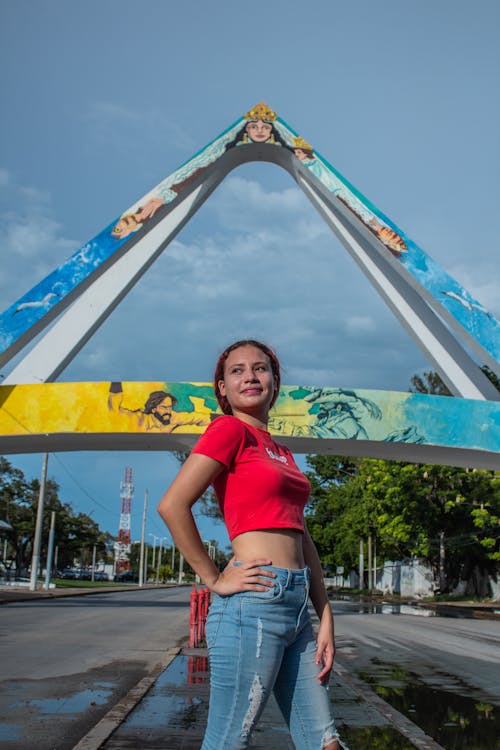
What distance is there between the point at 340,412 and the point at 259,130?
36.2 feet

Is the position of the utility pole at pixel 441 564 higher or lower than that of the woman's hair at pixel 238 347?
lower

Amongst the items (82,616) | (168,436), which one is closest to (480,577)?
(168,436)

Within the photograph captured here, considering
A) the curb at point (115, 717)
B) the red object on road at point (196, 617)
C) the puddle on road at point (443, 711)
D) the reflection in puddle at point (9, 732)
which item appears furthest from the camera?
the red object on road at point (196, 617)

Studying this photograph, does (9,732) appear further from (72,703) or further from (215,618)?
(215,618)

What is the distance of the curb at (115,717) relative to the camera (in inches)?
184

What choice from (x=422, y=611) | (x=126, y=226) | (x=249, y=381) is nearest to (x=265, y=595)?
(x=249, y=381)

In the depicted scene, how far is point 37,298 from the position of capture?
23141 millimetres

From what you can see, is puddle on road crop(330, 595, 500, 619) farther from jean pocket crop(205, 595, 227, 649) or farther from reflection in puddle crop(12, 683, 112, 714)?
jean pocket crop(205, 595, 227, 649)

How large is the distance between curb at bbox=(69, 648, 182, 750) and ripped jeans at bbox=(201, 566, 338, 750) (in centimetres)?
268

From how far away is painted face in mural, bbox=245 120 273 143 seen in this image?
26.9 m

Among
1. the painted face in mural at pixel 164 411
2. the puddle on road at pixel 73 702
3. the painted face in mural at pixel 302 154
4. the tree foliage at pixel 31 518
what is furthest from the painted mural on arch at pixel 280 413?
the tree foliage at pixel 31 518

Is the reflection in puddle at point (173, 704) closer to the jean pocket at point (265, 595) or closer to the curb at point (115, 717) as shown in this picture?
the curb at point (115, 717)

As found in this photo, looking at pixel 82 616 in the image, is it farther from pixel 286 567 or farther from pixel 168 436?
pixel 286 567

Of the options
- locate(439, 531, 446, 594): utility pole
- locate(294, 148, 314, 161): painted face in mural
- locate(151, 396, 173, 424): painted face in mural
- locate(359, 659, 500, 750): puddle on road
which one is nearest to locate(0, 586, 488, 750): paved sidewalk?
locate(359, 659, 500, 750): puddle on road
